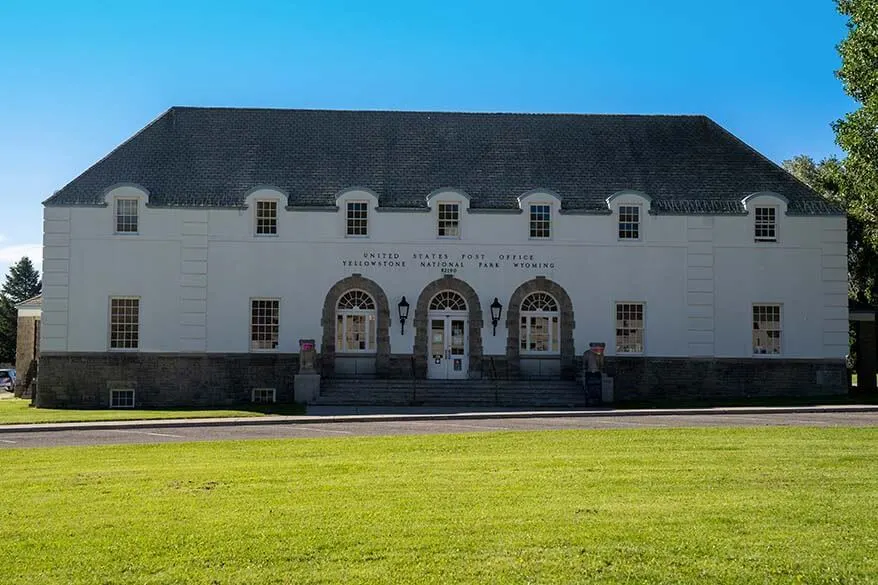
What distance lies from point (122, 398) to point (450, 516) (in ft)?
82.4

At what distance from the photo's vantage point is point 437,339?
3425 centimetres

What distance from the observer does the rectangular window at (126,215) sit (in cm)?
3397

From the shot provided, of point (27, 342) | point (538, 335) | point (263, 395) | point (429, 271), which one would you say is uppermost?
point (429, 271)

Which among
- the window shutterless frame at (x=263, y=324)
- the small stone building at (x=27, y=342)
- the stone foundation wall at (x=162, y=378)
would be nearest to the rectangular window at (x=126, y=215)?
the stone foundation wall at (x=162, y=378)

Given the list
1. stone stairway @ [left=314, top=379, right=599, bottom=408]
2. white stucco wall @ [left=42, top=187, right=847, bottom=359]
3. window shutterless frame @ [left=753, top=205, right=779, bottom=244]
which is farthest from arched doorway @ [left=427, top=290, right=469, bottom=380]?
window shutterless frame @ [left=753, top=205, right=779, bottom=244]

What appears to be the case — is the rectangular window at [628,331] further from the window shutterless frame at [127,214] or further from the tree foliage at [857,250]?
the window shutterless frame at [127,214]

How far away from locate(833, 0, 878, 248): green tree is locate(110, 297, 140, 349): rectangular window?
937 inches

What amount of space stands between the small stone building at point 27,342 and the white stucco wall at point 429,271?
7.59 m

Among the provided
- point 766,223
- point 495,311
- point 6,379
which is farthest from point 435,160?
point 6,379

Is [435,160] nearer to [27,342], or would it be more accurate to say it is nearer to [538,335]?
[538,335]

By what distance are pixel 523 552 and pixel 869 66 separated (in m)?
25.6

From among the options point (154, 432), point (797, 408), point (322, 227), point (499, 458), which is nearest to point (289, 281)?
point (322, 227)

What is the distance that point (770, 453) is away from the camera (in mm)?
16031

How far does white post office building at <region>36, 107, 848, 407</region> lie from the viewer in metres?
33.6
